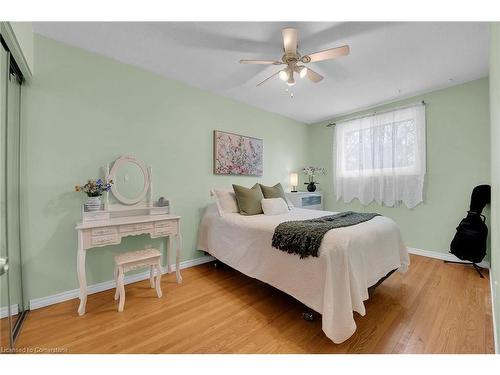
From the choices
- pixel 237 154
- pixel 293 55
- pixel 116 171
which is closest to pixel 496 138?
pixel 293 55

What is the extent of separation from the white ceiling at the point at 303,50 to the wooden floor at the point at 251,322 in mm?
2458

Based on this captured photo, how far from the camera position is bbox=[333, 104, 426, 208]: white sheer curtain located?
3219mm

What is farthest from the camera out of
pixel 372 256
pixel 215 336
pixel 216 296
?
pixel 216 296

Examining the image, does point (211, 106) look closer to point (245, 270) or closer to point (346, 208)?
point (245, 270)

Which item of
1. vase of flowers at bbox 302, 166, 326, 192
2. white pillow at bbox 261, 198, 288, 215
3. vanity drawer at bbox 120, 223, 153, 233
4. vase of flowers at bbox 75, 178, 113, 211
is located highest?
vase of flowers at bbox 302, 166, 326, 192

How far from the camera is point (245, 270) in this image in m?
2.21

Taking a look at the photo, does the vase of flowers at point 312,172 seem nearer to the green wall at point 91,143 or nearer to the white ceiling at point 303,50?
the white ceiling at point 303,50

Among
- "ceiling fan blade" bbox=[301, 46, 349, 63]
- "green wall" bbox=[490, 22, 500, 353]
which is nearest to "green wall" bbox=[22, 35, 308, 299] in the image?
"ceiling fan blade" bbox=[301, 46, 349, 63]

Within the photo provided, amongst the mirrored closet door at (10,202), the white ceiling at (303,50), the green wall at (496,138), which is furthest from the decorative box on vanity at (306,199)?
the mirrored closet door at (10,202)

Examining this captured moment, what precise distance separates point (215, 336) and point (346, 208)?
3.43m

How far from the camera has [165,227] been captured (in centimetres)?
229

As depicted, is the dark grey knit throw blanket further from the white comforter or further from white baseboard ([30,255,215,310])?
white baseboard ([30,255,215,310])

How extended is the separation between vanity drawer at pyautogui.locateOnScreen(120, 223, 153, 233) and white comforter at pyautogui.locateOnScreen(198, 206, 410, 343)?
84 centimetres
